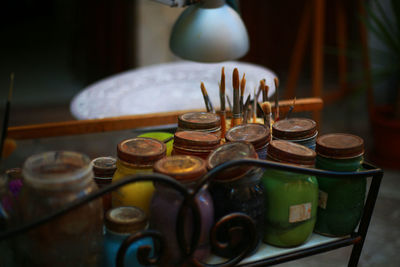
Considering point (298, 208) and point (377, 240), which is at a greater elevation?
point (298, 208)

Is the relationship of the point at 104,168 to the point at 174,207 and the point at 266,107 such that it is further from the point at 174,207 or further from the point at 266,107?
the point at 266,107

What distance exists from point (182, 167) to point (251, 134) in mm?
201

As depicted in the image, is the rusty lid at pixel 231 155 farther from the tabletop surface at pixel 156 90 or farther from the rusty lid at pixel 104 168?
the tabletop surface at pixel 156 90

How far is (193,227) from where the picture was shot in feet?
2.56

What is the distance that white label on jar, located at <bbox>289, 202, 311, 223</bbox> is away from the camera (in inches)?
33.4

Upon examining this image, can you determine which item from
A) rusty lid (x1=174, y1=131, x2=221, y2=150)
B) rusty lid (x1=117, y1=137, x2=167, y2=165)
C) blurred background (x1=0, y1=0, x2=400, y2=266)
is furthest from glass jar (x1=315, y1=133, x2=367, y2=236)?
blurred background (x1=0, y1=0, x2=400, y2=266)

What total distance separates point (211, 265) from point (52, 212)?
296 mm

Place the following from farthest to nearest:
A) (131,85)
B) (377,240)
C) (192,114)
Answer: (377,240), (131,85), (192,114)

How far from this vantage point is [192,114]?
1020mm

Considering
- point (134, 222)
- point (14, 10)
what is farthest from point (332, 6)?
point (14, 10)

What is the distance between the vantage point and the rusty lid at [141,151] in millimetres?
829

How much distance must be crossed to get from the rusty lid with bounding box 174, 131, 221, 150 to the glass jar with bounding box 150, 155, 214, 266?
0.08m

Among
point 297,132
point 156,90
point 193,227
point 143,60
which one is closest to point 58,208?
point 193,227

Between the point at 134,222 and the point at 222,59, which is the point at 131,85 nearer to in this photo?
the point at 222,59
